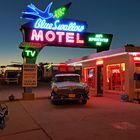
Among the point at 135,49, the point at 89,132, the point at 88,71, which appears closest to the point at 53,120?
the point at 89,132

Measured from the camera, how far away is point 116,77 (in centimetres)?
2175

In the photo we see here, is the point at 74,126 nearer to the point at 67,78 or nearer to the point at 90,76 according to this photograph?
the point at 67,78

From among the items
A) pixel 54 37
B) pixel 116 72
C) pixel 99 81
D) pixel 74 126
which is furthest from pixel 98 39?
pixel 74 126

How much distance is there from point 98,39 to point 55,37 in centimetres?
408

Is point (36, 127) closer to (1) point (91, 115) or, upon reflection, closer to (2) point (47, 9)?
(1) point (91, 115)

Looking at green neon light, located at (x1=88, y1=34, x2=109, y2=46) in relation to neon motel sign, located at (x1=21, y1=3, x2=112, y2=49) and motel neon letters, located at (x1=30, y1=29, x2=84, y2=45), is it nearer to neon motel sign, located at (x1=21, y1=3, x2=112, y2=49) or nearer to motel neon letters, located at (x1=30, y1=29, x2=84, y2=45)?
neon motel sign, located at (x1=21, y1=3, x2=112, y2=49)

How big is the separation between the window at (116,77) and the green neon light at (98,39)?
18.7 feet

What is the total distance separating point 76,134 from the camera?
9.81 meters

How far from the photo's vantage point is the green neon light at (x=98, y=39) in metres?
28.0

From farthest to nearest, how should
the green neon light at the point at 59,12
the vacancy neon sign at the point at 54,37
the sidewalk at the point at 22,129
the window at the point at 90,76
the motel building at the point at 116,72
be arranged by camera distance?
1. the green neon light at the point at 59,12
2. the window at the point at 90,76
3. the vacancy neon sign at the point at 54,37
4. the motel building at the point at 116,72
5. the sidewalk at the point at 22,129

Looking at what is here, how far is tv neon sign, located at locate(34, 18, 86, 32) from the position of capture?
2664 centimetres

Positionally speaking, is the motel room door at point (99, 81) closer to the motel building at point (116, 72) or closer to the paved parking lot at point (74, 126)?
the motel building at point (116, 72)

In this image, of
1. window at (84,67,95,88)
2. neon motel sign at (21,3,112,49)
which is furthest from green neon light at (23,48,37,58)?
window at (84,67,95,88)

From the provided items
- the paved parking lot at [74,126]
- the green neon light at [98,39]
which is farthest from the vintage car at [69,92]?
the green neon light at [98,39]
